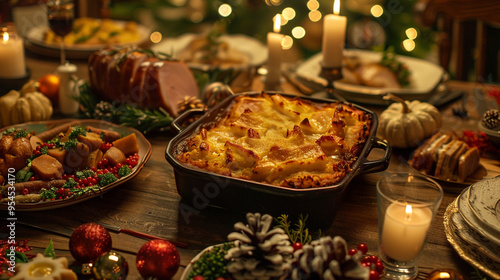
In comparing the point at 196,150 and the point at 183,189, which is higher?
the point at 196,150

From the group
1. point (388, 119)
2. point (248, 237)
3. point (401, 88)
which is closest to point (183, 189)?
point (248, 237)

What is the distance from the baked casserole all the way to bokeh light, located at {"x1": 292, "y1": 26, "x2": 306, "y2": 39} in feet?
7.67

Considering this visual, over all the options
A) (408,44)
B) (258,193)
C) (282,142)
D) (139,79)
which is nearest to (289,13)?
(408,44)

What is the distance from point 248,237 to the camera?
1089 millimetres

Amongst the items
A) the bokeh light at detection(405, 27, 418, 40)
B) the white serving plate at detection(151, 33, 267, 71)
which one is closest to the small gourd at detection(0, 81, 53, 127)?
the white serving plate at detection(151, 33, 267, 71)

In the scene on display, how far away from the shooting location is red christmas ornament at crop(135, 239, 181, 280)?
3.78 feet

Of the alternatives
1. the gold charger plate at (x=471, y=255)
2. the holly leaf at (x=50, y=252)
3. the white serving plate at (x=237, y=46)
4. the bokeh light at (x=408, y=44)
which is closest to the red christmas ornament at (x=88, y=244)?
the holly leaf at (x=50, y=252)

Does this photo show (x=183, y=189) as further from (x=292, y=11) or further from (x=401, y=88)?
(x=292, y=11)

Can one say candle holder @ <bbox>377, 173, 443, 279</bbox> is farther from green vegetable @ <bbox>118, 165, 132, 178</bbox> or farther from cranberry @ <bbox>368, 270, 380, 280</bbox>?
green vegetable @ <bbox>118, 165, 132, 178</bbox>

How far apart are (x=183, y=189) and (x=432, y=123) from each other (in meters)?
1.02

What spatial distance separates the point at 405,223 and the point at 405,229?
0.05 ft

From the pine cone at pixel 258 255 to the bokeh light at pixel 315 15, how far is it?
3100 mm

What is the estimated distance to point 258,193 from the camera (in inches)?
51.9

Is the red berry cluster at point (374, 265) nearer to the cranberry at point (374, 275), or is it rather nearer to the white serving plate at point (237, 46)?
the cranberry at point (374, 275)
